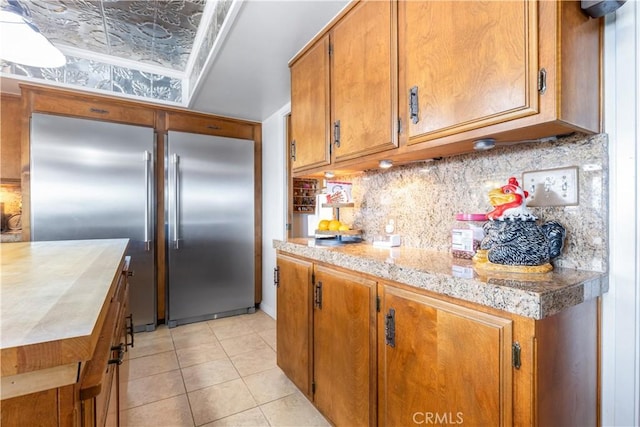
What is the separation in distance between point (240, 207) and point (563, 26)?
3.07 m

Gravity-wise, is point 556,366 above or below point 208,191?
below

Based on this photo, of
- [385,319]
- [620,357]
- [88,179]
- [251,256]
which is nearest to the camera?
[620,357]

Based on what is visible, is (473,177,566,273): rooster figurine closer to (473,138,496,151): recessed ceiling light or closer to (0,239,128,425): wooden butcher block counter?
(473,138,496,151): recessed ceiling light

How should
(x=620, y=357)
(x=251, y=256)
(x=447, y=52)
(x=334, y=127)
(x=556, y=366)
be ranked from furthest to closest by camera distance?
(x=251, y=256)
(x=334, y=127)
(x=447, y=52)
(x=620, y=357)
(x=556, y=366)

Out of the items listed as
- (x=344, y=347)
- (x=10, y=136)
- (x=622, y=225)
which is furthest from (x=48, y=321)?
(x=10, y=136)

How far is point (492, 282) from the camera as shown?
850mm

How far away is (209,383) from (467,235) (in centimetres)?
197

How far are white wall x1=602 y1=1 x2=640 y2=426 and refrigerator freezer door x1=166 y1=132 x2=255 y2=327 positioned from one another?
3055 mm

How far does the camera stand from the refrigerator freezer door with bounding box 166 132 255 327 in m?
3.08

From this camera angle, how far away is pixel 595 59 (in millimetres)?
977

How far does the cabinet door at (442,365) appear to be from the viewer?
2.72ft

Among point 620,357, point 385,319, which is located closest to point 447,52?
point 385,319

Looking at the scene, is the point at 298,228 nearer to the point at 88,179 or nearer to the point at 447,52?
the point at 88,179

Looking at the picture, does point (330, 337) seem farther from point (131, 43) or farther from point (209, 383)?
point (131, 43)
